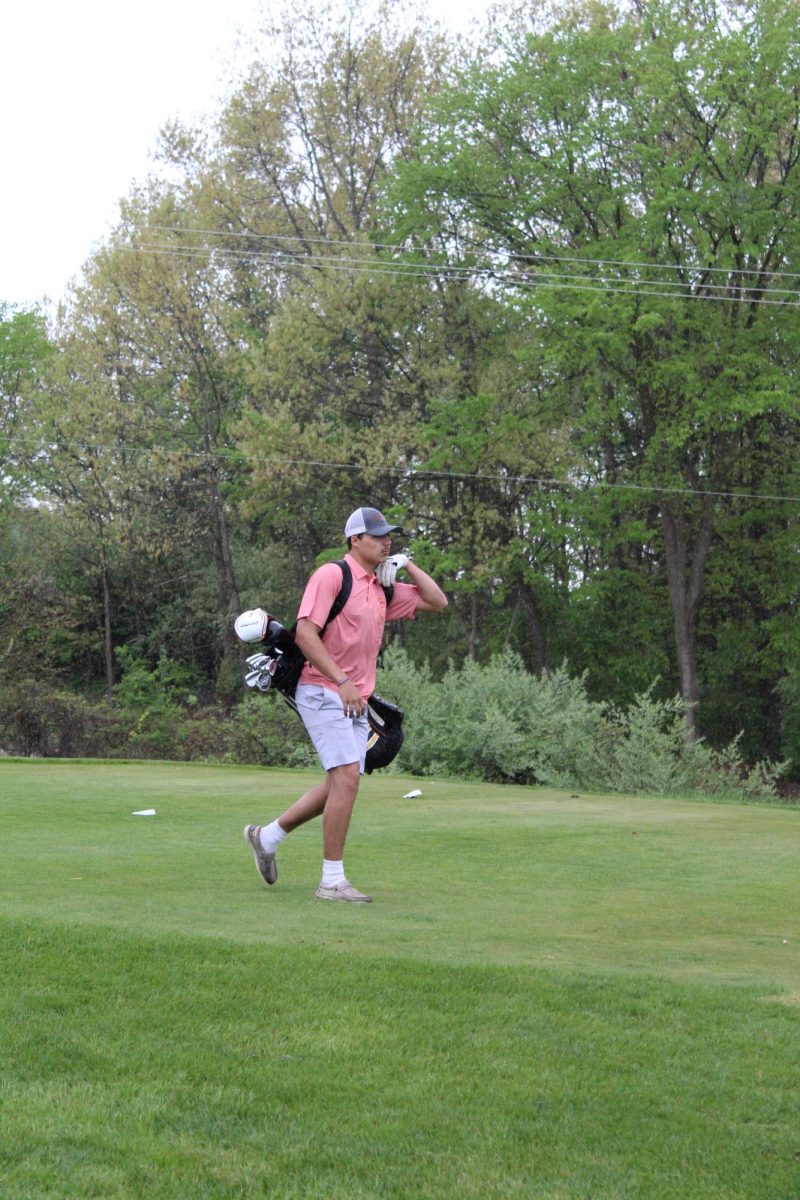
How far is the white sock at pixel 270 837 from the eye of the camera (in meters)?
8.05

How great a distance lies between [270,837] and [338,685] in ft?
3.05

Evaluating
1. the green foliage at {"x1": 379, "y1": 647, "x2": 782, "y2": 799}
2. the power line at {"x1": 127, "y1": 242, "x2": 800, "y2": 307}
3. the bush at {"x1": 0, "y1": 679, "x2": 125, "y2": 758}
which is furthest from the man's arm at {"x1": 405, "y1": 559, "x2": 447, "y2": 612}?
the power line at {"x1": 127, "y1": 242, "x2": 800, "y2": 307}

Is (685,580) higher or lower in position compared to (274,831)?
higher

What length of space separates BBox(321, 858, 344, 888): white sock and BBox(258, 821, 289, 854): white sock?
0.39 metres

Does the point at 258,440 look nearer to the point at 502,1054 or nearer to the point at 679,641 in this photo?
the point at 679,641

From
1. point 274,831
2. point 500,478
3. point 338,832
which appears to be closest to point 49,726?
point 500,478

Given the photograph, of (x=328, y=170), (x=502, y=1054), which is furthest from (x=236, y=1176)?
(x=328, y=170)

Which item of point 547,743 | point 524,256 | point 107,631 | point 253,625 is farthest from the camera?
point 107,631

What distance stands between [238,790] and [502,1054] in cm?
952

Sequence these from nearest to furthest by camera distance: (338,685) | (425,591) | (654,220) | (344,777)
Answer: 1. (338,685)
2. (344,777)
3. (425,591)
4. (654,220)

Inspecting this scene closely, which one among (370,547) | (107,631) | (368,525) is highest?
(107,631)

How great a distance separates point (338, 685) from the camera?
26.1ft

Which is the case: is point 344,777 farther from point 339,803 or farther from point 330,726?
point 330,726

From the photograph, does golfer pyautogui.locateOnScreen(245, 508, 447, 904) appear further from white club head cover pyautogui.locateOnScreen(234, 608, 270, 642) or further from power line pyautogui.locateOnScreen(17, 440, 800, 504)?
power line pyautogui.locateOnScreen(17, 440, 800, 504)
